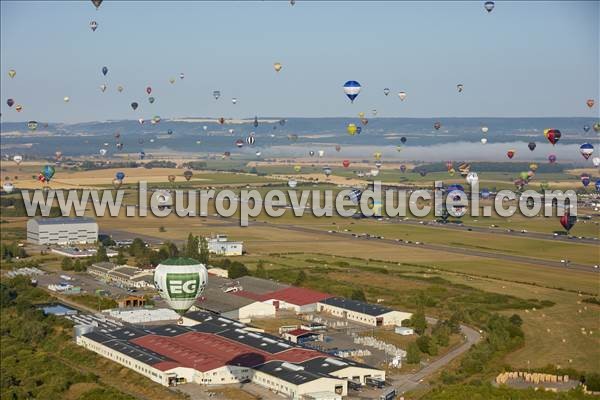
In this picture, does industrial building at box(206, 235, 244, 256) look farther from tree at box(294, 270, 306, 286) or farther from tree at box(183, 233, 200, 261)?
tree at box(294, 270, 306, 286)

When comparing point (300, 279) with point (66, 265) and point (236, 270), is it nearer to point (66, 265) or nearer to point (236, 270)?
point (236, 270)

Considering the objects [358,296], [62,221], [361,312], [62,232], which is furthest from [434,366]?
[62,221]

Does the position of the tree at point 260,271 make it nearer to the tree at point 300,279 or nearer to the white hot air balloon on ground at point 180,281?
the tree at point 300,279

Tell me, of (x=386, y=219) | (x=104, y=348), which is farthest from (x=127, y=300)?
(x=386, y=219)

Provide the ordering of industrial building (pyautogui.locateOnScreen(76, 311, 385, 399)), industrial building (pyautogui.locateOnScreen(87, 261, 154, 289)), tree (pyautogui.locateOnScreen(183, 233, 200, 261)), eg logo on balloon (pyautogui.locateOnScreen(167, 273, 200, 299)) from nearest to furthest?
1. eg logo on balloon (pyautogui.locateOnScreen(167, 273, 200, 299))
2. industrial building (pyautogui.locateOnScreen(76, 311, 385, 399))
3. industrial building (pyautogui.locateOnScreen(87, 261, 154, 289))
4. tree (pyautogui.locateOnScreen(183, 233, 200, 261))

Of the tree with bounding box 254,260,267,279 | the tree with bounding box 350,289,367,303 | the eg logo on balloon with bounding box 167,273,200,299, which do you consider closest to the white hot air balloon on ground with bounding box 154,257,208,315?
the eg logo on balloon with bounding box 167,273,200,299

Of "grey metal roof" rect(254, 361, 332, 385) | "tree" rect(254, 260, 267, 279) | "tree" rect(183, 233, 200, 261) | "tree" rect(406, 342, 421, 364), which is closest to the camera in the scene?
"grey metal roof" rect(254, 361, 332, 385)

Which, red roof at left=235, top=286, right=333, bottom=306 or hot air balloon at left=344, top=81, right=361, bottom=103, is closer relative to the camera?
red roof at left=235, top=286, right=333, bottom=306
